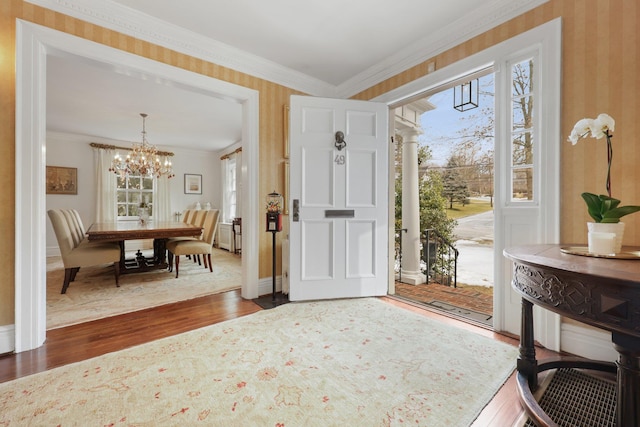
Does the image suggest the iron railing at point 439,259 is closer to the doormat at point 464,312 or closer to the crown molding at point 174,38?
the doormat at point 464,312

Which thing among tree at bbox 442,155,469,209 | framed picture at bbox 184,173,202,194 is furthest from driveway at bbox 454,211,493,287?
framed picture at bbox 184,173,202,194

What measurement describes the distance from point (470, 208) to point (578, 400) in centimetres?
435

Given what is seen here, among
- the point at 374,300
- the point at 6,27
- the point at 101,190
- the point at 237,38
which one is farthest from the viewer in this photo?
the point at 101,190

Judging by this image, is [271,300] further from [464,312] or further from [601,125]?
[601,125]

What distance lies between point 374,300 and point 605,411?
1894 millimetres

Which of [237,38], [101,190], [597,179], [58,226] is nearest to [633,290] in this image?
[597,179]

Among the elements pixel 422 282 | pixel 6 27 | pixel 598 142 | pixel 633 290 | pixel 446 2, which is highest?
pixel 446 2

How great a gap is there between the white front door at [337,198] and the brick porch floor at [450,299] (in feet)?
1.77

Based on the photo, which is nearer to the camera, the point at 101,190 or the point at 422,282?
the point at 422,282

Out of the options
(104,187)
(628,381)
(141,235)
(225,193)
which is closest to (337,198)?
(628,381)

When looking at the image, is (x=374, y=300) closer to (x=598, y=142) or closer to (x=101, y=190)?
(x=598, y=142)

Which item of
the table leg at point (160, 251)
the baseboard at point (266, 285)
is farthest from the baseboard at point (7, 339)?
the table leg at point (160, 251)

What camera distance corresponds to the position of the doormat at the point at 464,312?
261 centimetres

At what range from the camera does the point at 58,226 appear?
330 cm
